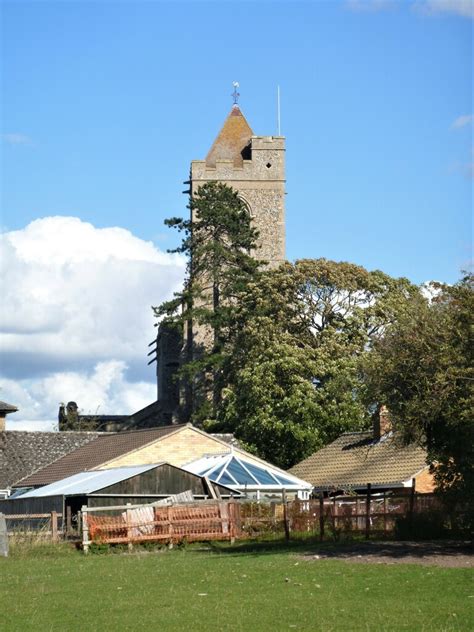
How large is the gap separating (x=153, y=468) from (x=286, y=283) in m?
28.1

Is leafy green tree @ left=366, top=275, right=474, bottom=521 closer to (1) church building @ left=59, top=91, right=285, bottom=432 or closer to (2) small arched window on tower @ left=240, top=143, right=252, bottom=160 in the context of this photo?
(1) church building @ left=59, top=91, right=285, bottom=432

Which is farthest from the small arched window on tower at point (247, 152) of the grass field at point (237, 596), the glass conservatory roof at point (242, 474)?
the grass field at point (237, 596)

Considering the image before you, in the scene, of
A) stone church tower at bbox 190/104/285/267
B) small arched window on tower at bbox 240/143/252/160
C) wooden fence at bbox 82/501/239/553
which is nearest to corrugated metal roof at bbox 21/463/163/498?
wooden fence at bbox 82/501/239/553

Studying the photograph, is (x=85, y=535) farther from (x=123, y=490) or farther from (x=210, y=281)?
(x=210, y=281)

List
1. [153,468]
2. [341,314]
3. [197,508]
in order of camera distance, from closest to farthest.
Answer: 1. [197,508]
2. [153,468]
3. [341,314]

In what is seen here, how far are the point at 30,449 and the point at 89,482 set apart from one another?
50.5 ft

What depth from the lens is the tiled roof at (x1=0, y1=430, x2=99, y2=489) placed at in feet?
175

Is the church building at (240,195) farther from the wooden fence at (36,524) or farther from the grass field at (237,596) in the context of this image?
the grass field at (237,596)

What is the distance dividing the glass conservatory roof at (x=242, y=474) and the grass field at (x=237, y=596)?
1576 cm

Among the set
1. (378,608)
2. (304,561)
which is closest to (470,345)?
(304,561)

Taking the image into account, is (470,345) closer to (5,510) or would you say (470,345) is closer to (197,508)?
(197,508)

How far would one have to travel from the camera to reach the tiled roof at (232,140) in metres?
96.9

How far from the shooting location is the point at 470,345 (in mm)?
27188

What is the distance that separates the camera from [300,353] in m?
62.6
